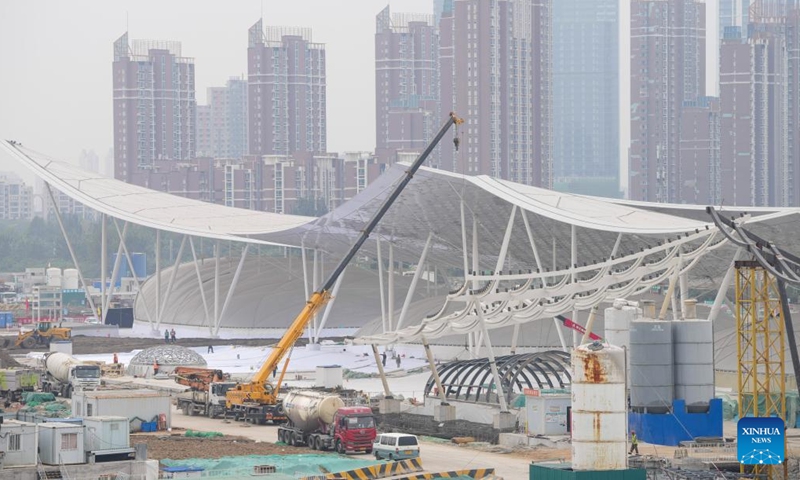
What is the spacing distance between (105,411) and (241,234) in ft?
116

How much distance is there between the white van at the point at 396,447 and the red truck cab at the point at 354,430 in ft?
4.37

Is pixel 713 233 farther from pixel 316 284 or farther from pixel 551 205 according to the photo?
pixel 316 284

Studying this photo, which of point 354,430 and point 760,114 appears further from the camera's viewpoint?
point 760,114

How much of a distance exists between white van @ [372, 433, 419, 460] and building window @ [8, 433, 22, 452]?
9.02m

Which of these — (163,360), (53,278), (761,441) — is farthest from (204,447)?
(53,278)

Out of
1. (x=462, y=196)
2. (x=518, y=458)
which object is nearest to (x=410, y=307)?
(x=462, y=196)

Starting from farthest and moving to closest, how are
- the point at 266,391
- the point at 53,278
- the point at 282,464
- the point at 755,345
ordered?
the point at 53,278, the point at 266,391, the point at 282,464, the point at 755,345

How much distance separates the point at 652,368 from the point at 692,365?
106 centimetres

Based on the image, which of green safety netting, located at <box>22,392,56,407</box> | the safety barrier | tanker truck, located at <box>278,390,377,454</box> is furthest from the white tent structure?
green safety netting, located at <box>22,392,56,407</box>

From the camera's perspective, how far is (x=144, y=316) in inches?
3804

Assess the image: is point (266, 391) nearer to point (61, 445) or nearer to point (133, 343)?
point (61, 445)

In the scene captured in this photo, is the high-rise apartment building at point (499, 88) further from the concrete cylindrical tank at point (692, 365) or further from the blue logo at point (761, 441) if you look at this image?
the blue logo at point (761, 441)

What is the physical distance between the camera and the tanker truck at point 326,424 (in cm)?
4150

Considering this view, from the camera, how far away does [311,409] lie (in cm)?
4300
